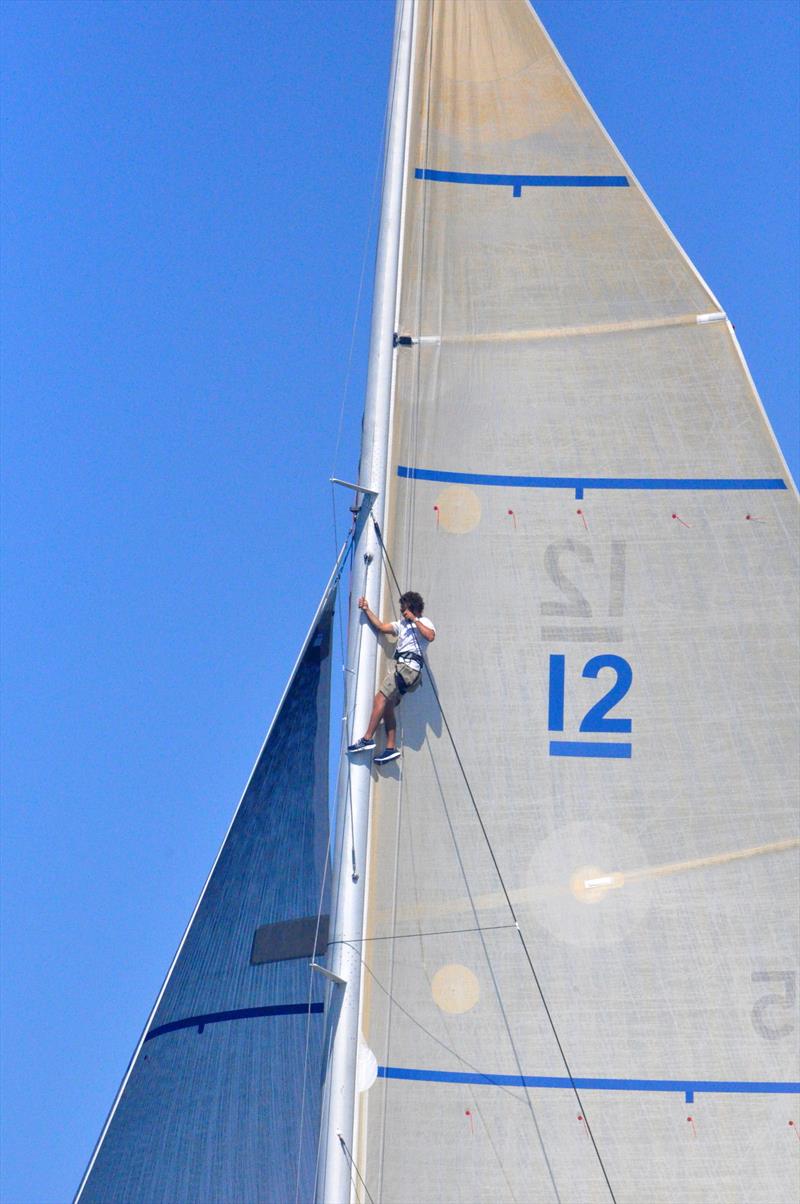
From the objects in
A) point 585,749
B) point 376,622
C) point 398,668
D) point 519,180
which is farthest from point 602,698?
point 519,180

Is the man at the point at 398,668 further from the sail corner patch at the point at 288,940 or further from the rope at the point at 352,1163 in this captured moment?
the rope at the point at 352,1163

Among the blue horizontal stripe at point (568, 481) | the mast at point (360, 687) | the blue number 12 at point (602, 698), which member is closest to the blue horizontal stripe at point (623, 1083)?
the mast at point (360, 687)

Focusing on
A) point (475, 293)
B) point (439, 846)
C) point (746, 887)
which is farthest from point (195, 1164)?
point (475, 293)

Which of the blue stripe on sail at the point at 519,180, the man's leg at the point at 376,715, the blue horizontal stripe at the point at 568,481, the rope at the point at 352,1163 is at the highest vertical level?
the blue stripe on sail at the point at 519,180

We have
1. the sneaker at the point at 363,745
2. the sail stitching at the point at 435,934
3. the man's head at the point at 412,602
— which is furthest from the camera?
the man's head at the point at 412,602

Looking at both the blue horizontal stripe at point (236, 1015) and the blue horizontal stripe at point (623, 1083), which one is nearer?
the blue horizontal stripe at point (623, 1083)

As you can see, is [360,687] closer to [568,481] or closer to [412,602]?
[412,602]

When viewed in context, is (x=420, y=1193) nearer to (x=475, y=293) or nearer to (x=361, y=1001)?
(x=361, y=1001)

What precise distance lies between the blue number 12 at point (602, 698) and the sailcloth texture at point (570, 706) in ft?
0.04

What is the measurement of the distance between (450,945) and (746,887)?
1313mm

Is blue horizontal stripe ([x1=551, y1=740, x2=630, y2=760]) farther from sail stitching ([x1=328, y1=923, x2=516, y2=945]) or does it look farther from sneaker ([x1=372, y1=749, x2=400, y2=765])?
sail stitching ([x1=328, y1=923, x2=516, y2=945])

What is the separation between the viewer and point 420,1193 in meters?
6.69

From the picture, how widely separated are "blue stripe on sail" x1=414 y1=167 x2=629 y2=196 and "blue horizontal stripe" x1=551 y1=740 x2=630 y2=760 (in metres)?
2.80

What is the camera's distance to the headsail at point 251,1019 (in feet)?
23.9
